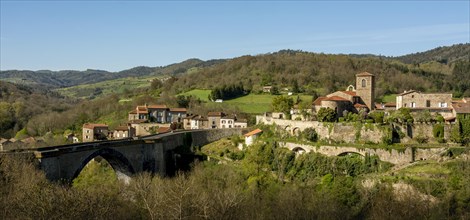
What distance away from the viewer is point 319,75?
92125 mm

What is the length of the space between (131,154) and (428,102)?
93.6ft

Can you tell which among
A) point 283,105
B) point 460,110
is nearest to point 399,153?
point 460,110

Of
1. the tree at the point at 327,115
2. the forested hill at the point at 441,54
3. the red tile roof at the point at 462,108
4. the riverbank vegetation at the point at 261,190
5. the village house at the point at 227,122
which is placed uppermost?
the forested hill at the point at 441,54

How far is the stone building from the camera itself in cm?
4569

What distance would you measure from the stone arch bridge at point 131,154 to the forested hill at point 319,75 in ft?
101

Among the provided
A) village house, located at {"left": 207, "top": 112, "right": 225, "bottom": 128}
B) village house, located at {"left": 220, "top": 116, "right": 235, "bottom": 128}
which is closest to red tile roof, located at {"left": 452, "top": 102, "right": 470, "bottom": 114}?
village house, located at {"left": 220, "top": 116, "right": 235, "bottom": 128}

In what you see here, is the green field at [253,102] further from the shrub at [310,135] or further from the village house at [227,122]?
the shrub at [310,135]

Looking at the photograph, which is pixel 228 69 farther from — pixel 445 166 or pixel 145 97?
pixel 445 166

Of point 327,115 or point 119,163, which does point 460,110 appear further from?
point 119,163

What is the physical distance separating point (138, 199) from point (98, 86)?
141460 mm

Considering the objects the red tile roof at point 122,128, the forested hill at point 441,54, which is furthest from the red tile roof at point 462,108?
the forested hill at point 441,54

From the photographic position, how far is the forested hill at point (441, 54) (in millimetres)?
171500

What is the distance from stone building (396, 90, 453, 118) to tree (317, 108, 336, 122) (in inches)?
313

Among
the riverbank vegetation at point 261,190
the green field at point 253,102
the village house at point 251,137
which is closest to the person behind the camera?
the riverbank vegetation at point 261,190
